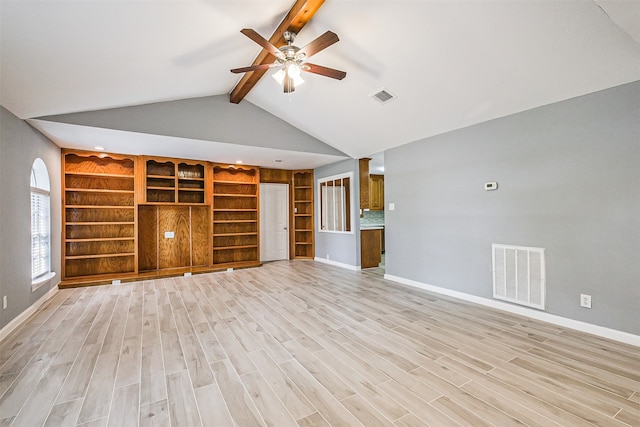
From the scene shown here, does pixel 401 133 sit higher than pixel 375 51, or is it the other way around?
pixel 375 51

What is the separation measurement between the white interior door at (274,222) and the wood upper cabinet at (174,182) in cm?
158

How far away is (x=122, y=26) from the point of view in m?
2.31

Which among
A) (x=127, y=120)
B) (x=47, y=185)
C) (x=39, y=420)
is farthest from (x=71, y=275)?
(x=39, y=420)

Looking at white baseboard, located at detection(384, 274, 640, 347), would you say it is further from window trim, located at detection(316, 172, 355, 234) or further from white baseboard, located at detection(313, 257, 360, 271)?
window trim, located at detection(316, 172, 355, 234)

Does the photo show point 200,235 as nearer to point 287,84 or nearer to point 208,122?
point 208,122

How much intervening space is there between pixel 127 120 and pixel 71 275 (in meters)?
3.26

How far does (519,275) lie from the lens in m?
3.36

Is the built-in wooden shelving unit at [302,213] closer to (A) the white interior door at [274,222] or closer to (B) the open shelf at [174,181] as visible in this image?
(A) the white interior door at [274,222]

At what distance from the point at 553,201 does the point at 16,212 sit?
6.02 meters

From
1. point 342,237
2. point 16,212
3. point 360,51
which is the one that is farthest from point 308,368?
point 342,237

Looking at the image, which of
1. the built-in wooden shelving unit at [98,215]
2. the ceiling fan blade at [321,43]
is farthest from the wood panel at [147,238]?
the ceiling fan blade at [321,43]

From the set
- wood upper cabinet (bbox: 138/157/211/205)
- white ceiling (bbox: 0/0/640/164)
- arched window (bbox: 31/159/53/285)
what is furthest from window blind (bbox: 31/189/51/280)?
wood upper cabinet (bbox: 138/157/211/205)

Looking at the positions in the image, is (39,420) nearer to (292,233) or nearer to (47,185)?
(47,185)

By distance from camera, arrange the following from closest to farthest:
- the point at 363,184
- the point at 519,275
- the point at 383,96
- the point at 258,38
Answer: the point at 258,38
the point at 519,275
the point at 383,96
the point at 363,184
